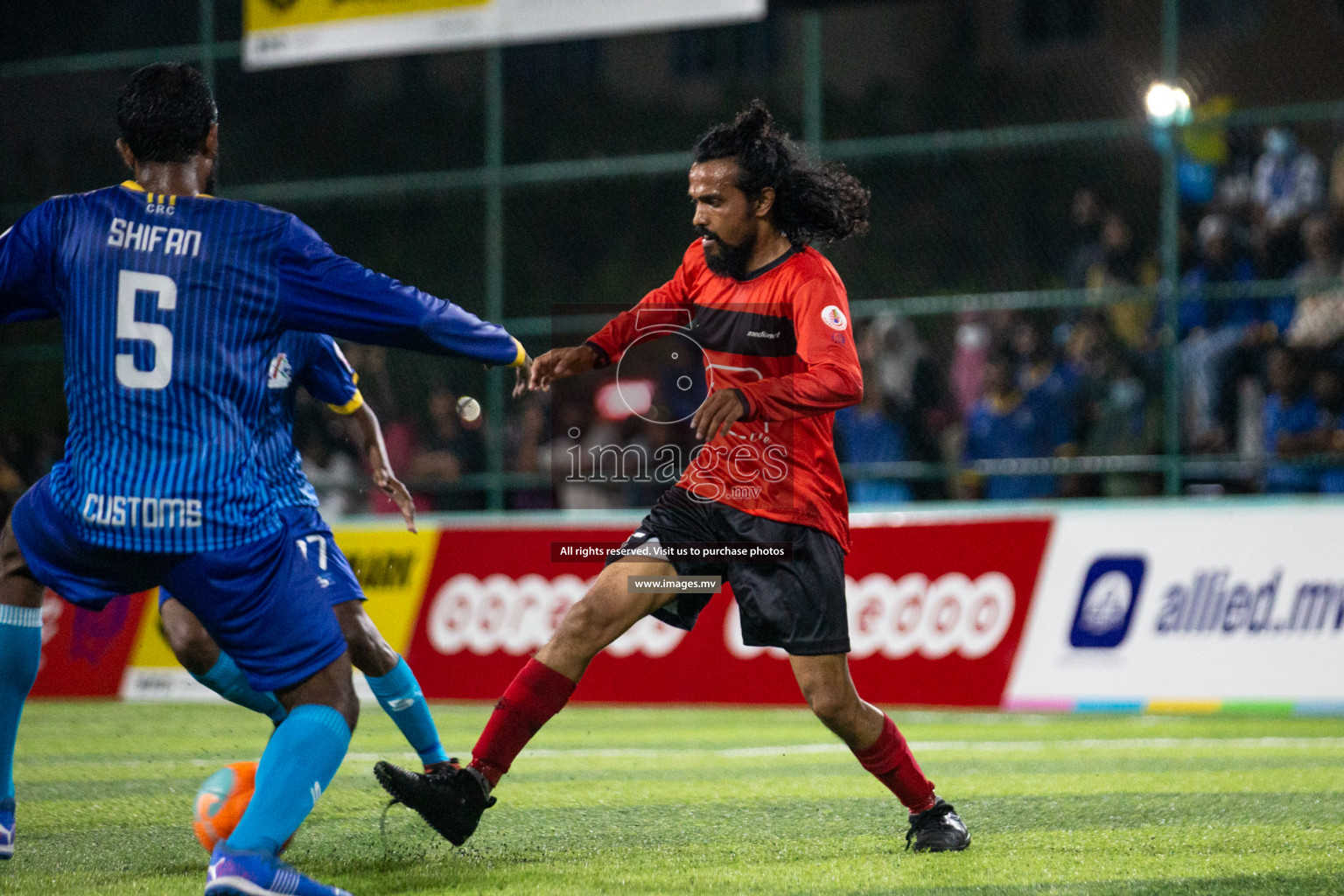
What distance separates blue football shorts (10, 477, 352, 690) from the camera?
4.04 metres

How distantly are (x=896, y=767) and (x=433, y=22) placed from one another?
9.79 meters

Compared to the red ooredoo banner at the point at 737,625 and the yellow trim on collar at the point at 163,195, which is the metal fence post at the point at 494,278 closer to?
the red ooredoo banner at the point at 737,625

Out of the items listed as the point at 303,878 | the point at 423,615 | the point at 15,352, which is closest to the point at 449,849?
the point at 303,878

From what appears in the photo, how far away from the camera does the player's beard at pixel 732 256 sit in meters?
5.32

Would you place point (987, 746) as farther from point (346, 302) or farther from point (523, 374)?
point (346, 302)

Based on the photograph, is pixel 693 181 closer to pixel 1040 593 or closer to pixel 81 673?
pixel 1040 593

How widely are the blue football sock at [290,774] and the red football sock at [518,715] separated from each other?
0.96m

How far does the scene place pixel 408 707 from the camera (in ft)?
17.8

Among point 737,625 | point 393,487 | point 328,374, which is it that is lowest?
point 737,625

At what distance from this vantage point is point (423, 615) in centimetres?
1188

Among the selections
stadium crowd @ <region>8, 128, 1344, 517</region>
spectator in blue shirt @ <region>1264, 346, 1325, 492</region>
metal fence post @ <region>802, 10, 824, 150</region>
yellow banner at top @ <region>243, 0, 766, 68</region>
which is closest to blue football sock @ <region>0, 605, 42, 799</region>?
stadium crowd @ <region>8, 128, 1344, 517</region>

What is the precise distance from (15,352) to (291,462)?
10.4 m

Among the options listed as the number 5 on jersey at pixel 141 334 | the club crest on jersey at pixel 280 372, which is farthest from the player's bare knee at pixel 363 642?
the number 5 on jersey at pixel 141 334

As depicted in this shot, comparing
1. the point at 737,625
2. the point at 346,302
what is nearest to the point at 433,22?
the point at 737,625
